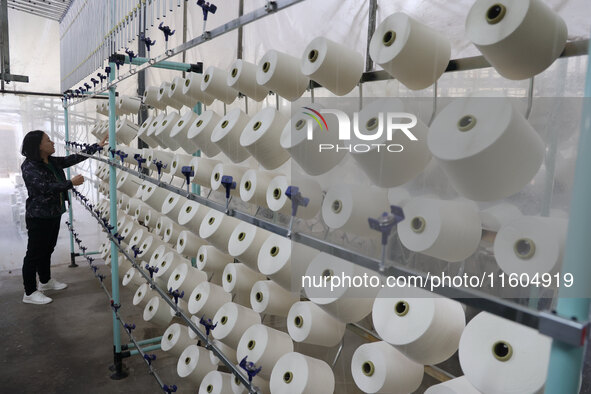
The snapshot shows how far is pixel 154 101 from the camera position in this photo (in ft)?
7.05

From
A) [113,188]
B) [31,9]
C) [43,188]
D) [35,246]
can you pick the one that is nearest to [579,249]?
[113,188]

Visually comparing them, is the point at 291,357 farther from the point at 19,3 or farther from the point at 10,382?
the point at 19,3

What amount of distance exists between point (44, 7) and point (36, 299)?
3469 millimetres

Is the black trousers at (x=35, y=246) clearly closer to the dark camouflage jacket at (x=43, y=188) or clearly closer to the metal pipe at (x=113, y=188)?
the dark camouflage jacket at (x=43, y=188)

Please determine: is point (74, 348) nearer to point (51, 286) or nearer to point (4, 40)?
point (51, 286)

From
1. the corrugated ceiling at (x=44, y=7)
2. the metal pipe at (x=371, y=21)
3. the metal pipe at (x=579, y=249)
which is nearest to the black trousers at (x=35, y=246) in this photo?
the corrugated ceiling at (x=44, y=7)

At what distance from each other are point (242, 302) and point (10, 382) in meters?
1.64

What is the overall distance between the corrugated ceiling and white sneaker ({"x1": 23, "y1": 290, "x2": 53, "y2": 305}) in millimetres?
3112

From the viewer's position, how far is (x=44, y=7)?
479cm

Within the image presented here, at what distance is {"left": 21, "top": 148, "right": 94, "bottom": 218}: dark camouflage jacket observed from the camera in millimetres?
3193

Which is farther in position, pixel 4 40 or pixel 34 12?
pixel 34 12

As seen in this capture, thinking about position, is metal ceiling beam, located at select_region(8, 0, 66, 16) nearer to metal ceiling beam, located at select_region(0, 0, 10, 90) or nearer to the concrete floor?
metal ceiling beam, located at select_region(0, 0, 10, 90)

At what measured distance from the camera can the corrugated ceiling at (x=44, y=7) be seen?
14.8 ft

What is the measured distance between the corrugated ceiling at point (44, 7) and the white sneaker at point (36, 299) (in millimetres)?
3112
